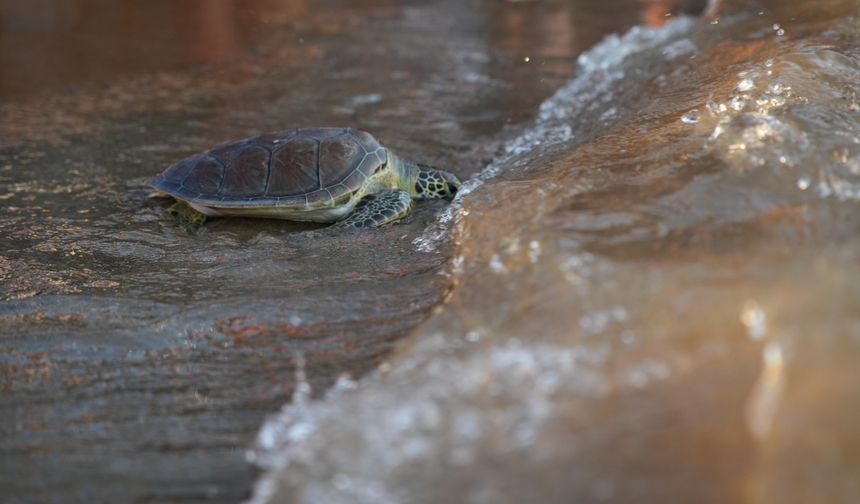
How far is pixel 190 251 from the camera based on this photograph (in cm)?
462

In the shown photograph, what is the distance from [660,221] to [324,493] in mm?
1912

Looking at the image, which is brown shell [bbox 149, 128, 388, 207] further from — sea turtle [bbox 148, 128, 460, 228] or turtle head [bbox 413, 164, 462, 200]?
turtle head [bbox 413, 164, 462, 200]

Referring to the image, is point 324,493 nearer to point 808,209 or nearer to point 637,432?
point 637,432

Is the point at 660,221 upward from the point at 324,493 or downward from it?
upward

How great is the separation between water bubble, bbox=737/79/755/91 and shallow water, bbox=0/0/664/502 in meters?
1.93

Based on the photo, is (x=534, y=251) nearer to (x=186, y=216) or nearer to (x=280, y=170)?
(x=280, y=170)

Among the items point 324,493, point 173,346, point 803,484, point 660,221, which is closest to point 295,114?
point 173,346

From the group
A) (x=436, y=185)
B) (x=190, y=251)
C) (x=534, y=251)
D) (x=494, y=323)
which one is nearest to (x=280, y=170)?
(x=190, y=251)

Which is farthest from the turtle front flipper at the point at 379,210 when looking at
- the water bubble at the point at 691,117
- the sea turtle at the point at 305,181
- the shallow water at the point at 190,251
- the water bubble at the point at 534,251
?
the water bubble at the point at 691,117

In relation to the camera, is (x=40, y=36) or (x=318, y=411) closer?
(x=318, y=411)

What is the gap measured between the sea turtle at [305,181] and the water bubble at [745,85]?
2005 mm

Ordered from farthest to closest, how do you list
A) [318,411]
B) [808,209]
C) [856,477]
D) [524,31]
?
[524,31] → [808,209] → [318,411] → [856,477]

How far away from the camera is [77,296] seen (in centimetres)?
398

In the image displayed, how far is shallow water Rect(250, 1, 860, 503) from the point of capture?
2.38 meters
